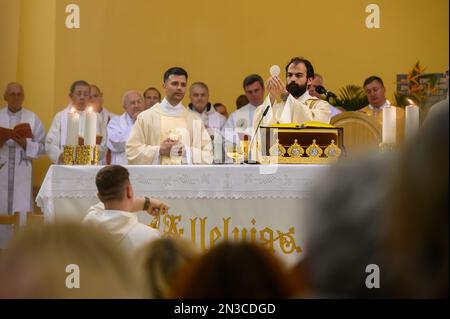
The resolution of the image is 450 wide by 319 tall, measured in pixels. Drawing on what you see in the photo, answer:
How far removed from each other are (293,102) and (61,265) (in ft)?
16.2

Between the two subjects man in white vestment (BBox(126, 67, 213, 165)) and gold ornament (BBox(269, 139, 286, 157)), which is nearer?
gold ornament (BBox(269, 139, 286, 157))

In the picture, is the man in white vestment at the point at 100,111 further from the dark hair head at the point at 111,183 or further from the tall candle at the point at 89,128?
the dark hair head at the point at 111,183

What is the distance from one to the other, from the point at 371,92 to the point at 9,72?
425 centimetres

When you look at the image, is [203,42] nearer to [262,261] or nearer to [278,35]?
[278,35]

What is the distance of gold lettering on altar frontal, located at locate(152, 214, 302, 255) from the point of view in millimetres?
5258

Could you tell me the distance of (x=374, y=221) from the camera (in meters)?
1.03

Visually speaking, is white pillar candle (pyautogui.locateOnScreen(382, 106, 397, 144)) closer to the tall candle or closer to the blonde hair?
the tall candle

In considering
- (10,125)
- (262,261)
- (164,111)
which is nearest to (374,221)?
→ (262,261)

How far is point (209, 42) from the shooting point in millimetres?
11195

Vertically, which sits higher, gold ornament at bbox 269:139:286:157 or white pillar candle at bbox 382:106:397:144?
white pillar candle at bbox 382:106:397:144

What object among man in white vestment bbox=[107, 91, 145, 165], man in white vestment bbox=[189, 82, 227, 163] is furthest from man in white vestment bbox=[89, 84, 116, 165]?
man in white vestment bbox=[189, 82, 227, 163]

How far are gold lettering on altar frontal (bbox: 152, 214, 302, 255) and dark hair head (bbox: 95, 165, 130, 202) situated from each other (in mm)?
1321

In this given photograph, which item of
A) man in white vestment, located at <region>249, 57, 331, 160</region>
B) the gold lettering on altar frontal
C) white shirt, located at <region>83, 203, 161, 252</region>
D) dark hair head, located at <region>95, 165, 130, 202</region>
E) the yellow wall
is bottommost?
the gold lettering on altar frontal

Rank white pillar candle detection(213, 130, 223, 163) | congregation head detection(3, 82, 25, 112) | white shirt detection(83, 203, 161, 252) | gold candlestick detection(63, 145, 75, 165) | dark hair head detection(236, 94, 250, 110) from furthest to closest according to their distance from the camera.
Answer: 1. dark hair head detection(236, 94, 250, 110)
2. congregation head detection(3, 82, 25, 112)
3. white pillar candle detection(213, 130, 223, 163)
4. gold candlestick detection(63, 145, 75, 165)
5. white shirt detection(83, 203, 161, 252)
